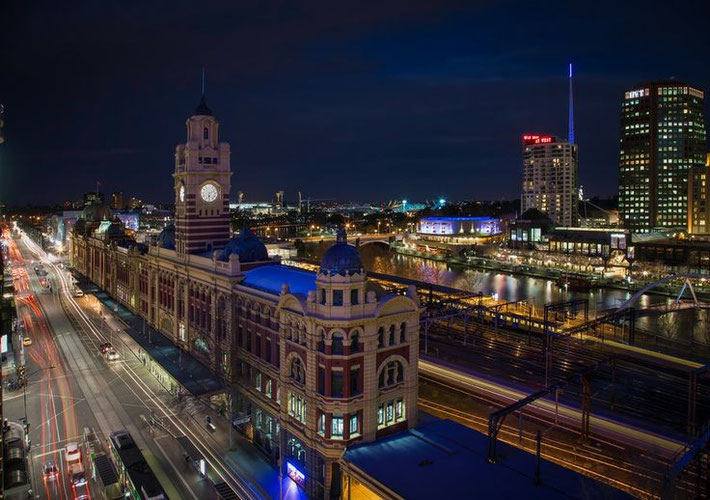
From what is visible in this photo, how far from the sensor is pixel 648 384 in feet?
150

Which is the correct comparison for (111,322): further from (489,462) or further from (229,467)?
(489,462)

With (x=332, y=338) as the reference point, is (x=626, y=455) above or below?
below

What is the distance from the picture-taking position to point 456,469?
29.9 metres

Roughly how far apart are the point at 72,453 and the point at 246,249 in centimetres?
2236

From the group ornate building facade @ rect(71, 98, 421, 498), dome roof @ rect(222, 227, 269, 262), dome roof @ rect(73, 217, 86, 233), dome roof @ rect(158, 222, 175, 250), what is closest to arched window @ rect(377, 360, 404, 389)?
ornate building facade @ rect(71, 98, 421, 498)

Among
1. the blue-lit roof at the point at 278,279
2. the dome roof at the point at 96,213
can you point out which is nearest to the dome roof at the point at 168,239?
the blue-lit roof at the point at 278,279

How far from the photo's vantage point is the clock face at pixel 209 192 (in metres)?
60.5

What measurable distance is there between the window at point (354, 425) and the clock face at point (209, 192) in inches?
1390

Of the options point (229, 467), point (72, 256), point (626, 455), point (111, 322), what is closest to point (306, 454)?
point (229, 467)

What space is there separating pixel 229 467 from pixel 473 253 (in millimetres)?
148006

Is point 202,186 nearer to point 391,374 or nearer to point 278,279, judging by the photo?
point 278,279

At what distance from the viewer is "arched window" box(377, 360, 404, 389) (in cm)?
3675

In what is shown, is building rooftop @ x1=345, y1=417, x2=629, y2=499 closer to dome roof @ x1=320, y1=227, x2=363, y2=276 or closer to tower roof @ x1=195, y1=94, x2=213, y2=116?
dome roof @ x1=320, y1=227, x2=363, y2=276

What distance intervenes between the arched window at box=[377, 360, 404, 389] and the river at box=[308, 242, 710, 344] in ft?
144
